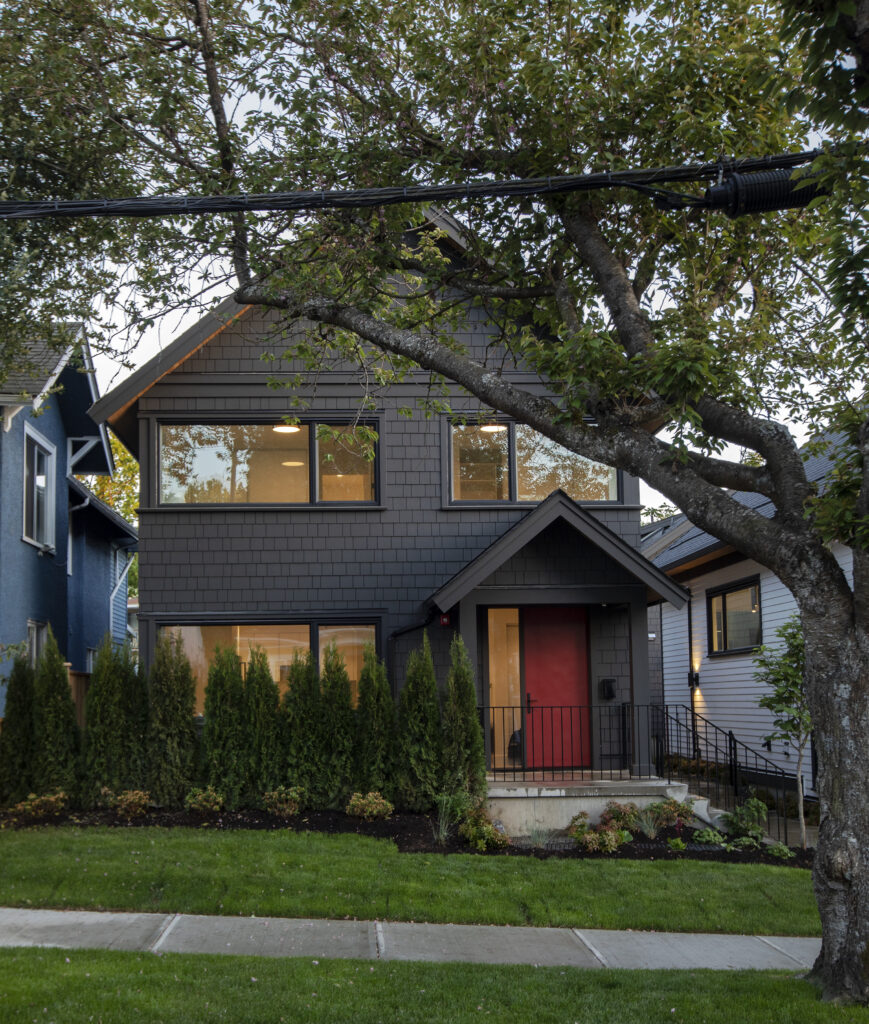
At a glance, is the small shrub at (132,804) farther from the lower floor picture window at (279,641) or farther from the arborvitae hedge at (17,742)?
the lower floor picture window at (279,641)

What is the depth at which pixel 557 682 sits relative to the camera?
14.9m

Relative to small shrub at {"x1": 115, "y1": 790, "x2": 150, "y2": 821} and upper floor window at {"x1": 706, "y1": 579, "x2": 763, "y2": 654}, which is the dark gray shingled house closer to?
small shrub at {"x1": 115, "y1": 790, "x2": 150, "y2": 821}

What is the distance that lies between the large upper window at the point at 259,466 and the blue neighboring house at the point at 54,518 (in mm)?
1887

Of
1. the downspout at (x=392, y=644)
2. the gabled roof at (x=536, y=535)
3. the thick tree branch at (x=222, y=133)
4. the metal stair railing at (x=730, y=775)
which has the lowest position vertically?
the metal stair railing at (x=730, y=775)

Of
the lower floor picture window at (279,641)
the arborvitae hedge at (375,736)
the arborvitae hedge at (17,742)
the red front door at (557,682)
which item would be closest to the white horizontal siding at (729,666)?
the red front door at (557,682)

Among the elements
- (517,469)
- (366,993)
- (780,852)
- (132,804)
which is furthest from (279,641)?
(366,993)

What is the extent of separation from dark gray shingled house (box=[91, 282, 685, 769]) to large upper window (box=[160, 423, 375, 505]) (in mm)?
20

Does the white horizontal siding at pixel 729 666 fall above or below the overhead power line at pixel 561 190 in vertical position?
below

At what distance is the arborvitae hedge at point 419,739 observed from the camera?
39.9 feet

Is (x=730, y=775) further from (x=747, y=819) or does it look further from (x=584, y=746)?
(x=747, y=819)

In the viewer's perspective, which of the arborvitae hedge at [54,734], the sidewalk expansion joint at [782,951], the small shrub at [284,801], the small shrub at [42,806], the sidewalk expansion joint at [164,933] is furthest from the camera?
the arborvitae hedge at [54,734]

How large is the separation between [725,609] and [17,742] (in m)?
12.3

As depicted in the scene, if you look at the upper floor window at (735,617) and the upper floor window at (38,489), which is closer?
the upper floor window at (38,489)

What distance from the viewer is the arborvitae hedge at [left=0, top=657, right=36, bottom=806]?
476 inches
